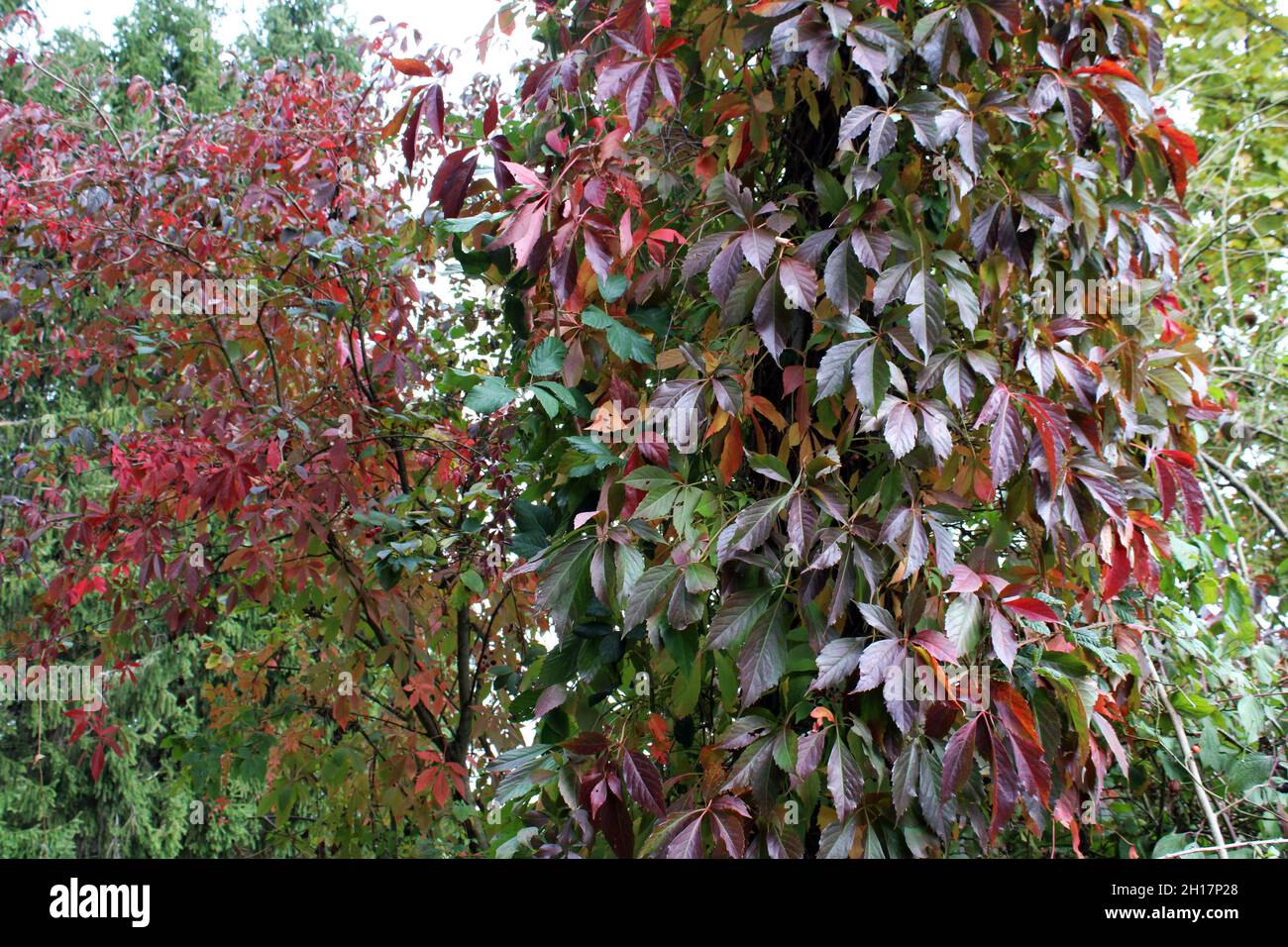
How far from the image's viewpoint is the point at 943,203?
1.49 m

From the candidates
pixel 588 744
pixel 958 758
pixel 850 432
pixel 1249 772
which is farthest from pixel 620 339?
pixel 1249 772

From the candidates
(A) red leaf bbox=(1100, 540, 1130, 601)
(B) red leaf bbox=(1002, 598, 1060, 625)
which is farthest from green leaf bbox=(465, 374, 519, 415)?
(A) red leaf bbox=(1100, 540, 1130, 601)

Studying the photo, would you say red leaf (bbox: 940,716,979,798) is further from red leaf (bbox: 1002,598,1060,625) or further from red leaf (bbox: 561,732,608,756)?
red leaf (bbox: 561,732,608,756)

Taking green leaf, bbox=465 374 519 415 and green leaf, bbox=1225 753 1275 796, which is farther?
green leaf, bbox=1225 753 1275 796

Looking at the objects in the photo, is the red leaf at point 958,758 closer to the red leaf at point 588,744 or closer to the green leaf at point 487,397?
the red leaf at point 588,744

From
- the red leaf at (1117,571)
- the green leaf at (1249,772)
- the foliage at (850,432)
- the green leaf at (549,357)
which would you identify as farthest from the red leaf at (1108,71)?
the green leaf at (1249,772)

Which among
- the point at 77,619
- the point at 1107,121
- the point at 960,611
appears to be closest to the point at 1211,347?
the point at 1107,121

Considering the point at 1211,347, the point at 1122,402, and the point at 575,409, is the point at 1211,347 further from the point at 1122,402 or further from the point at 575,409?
the point at 575,409

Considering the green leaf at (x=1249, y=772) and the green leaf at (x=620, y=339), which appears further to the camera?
the green leaf at (x=1249, y=772)

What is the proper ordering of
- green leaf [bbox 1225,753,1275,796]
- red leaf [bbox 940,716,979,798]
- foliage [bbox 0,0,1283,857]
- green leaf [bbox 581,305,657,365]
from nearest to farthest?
1. red leaf [bbox 940,716,979,798]
2. foliage [bbox 0,0,1283,857]
3. green leaf [bbox 581,305,657,365]
4. green leaf [bbox 1225,753,1275,796]

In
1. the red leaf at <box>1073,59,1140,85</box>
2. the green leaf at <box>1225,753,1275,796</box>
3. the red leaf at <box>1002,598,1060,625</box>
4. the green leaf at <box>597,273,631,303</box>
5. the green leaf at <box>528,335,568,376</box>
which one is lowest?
the green leaf at <box>1225,753,1275,796</box>

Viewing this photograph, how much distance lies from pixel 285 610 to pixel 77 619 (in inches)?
200

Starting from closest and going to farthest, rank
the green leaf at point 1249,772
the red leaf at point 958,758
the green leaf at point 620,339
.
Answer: the red leaf at point 958,758, the green leaf at point 620,339, the green leaf at point 1249,772

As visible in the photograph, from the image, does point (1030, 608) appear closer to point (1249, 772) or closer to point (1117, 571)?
point (1117, 571)
